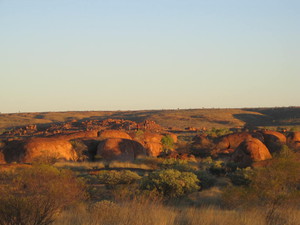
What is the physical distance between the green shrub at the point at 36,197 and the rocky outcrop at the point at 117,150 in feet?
59.4

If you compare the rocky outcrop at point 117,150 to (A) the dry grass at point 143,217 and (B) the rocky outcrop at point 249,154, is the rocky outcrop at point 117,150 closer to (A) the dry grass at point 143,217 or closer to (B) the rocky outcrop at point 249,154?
(B) the rocky outcrop at point 249,154

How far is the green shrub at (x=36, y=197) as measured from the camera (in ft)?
24.8

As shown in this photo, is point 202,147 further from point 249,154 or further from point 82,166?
point 82,166

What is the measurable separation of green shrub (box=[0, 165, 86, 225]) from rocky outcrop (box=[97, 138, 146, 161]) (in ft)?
59.4

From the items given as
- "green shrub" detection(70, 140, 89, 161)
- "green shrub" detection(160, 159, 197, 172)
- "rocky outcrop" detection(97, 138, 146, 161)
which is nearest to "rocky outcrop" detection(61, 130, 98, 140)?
"green shrub" detection(70, 140, 89, 161)

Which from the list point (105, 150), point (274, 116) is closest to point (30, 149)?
point (105, 150)

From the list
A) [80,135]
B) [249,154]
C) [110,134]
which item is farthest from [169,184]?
[110,134]

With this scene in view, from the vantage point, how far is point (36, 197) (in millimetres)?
8102

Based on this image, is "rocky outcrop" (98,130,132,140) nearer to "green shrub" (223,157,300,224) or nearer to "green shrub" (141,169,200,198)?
"green shrub" (141,169,200,198)

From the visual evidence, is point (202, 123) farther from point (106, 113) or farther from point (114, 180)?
point (114, 180)

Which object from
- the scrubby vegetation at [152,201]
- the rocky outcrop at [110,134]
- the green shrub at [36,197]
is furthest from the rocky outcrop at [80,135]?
the green shrub at [36,197]

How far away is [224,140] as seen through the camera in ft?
116

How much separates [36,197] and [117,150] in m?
21.3

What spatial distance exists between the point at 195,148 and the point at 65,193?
2657 centimetres
